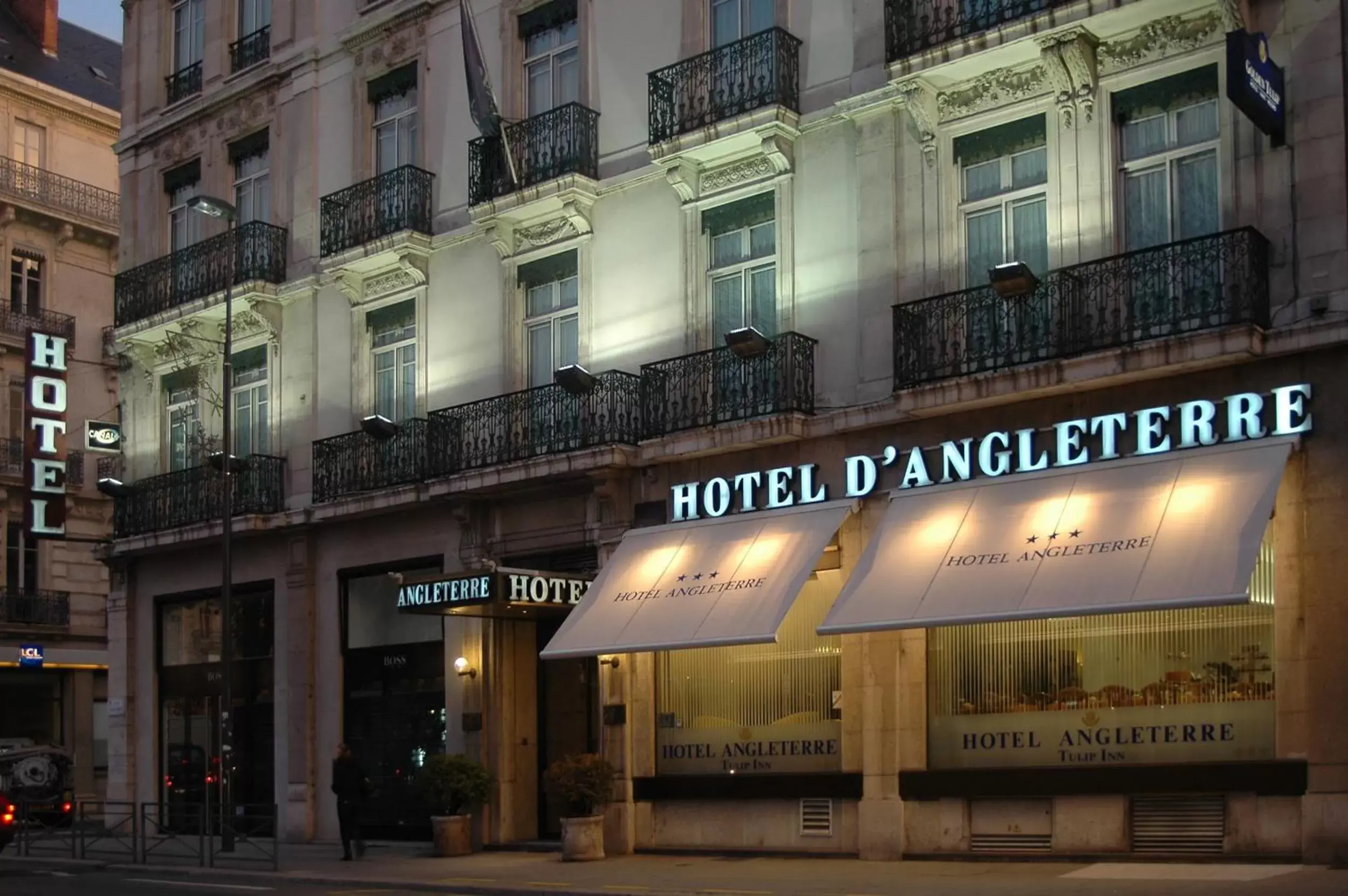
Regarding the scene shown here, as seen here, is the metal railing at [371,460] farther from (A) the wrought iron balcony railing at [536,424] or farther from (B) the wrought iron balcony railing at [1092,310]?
(B) the wrought iron balcony railing at [1092,310]

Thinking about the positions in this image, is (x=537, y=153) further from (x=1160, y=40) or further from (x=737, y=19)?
(x=1160, y=40)

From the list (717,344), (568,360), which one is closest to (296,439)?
(568,360)

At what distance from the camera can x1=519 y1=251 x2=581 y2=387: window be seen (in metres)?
25.9

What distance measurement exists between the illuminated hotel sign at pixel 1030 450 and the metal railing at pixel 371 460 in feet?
18.0

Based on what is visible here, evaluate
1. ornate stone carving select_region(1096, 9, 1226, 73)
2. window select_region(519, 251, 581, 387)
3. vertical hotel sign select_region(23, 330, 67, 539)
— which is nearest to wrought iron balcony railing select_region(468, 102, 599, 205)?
window select_region(519, 251, 581, 387)

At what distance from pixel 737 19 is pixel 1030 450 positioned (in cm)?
806

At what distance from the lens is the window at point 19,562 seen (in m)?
48.1

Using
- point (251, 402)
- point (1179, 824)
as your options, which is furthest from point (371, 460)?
point (1179, 824)

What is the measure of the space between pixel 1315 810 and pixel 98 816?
19.8 meters

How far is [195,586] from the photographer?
32.3 metres

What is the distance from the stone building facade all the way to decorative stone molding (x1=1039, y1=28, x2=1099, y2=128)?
46 mm

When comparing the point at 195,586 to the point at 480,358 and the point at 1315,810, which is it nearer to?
the point at 480,358

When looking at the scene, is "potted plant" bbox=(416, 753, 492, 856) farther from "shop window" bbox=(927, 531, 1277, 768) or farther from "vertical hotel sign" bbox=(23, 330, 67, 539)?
"vertical hotel sign" bbox=(23, 330, 67, 539)

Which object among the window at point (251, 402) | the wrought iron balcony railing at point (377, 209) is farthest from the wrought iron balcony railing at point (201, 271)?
the wrought iron balcony railing at point (377, 209)
